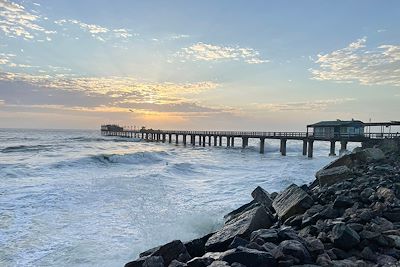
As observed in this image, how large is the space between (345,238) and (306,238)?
67 cm

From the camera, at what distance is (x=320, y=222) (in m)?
7.19

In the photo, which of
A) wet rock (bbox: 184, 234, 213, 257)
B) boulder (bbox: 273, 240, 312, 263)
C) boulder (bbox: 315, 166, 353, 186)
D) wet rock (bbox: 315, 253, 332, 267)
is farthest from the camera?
boulder (bbox: 315, 166, 353, 186)

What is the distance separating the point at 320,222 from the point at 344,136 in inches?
1547

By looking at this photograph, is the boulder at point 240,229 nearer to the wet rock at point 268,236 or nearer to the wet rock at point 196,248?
the wet rock at point 196,248

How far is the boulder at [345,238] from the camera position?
584 centimetres

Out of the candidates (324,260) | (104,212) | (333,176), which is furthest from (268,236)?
(104,212)

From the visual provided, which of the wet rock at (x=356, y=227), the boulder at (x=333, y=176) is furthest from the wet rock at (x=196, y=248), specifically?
the boulder at (x=333, y=176)

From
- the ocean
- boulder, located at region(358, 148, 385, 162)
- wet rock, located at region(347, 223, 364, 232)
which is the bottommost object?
the ocean

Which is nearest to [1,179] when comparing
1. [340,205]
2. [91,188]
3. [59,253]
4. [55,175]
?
[55,175]

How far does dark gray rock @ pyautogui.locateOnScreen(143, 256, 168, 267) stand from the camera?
19.3 feet

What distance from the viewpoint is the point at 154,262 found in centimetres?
594

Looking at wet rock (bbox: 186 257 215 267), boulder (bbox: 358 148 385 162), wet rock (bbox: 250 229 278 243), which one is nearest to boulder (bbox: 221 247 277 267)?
wet rock (bbox: 186 257 215 267)

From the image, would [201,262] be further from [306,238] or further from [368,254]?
[368,254]

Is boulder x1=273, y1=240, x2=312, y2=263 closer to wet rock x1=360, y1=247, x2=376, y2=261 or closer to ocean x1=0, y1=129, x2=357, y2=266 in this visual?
wet rock x1=360, y1=247, x2=376, y2=261
